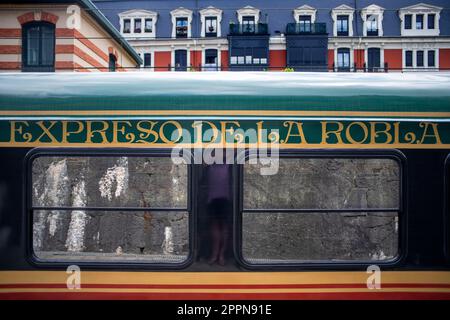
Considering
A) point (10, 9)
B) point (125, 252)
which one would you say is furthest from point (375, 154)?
point (10, 9)

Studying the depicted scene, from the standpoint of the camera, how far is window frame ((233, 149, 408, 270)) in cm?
339

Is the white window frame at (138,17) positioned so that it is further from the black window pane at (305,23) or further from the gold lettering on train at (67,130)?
the gold lettering on train at (67,130)

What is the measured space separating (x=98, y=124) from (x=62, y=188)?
0.57 m

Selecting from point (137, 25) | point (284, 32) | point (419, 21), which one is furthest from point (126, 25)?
point (419, 21)

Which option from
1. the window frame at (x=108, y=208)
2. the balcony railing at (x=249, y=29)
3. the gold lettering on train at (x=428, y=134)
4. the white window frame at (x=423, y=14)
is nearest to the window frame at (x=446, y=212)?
the gold lettering on train at (x=428, y=134)

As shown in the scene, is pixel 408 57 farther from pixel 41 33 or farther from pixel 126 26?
pixel 41 33

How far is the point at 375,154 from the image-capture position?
3420 millimetres

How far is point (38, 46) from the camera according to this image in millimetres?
15469

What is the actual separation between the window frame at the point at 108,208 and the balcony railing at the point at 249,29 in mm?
30679

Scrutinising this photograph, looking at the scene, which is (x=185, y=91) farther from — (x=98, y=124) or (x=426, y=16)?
(x=426, y=16)

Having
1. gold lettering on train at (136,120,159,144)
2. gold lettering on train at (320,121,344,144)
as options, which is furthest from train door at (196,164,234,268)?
gold lettering on train at (320,121,344,144)

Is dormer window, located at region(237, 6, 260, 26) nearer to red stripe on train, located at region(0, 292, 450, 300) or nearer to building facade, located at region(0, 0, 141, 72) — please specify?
building facade, located at region(0, 0, 141, 72)

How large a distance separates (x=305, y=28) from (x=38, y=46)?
22.4m

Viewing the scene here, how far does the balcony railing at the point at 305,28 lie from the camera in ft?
108
